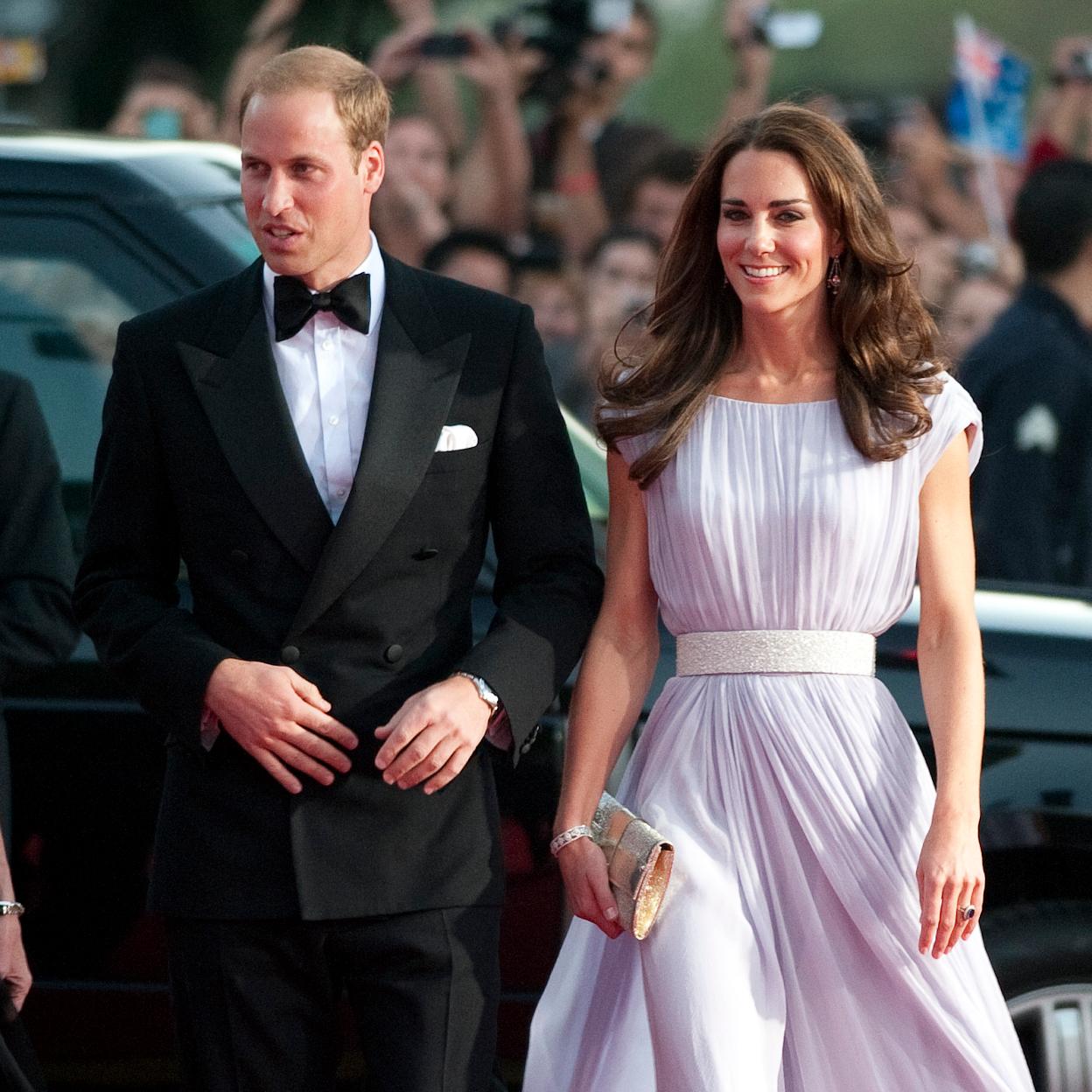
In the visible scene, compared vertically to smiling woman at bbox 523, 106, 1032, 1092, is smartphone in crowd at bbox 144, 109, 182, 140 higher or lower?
higher

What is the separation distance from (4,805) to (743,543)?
129 cm

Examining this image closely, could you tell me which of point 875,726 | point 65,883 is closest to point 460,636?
point 875,726

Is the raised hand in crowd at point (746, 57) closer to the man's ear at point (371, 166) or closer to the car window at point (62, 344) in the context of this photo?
the car window at point (62, 344)

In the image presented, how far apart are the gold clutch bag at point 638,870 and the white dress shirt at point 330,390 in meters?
0.64

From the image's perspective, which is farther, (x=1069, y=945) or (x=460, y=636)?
(x=1069, y=945)

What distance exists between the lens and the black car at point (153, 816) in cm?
405

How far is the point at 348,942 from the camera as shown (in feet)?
10.3

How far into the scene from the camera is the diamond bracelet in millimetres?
3275

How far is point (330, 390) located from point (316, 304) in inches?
5.1

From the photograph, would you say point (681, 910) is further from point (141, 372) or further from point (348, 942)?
point (141, 372)

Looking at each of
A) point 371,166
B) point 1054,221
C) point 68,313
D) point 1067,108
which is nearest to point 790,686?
point 371,166

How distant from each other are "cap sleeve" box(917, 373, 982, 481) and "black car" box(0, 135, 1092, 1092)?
0.83 m

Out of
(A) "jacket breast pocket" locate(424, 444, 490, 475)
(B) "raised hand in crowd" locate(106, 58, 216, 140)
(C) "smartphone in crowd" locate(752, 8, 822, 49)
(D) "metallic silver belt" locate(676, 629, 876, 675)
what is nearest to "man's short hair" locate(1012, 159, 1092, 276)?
(C) "smartphone in crowd" locate(752, 8, 822, 49)

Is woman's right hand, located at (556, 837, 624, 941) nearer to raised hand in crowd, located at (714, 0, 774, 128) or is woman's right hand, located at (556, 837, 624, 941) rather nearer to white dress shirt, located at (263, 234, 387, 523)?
white dress shirt, located at (263, 234, 387, 523)
